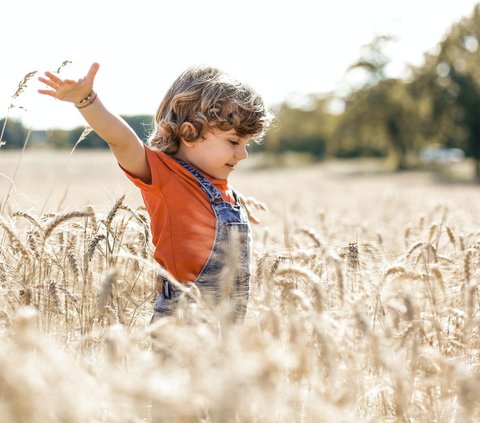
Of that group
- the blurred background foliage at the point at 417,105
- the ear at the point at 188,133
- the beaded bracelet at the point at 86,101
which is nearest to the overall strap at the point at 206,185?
the ear at the point at 188,133

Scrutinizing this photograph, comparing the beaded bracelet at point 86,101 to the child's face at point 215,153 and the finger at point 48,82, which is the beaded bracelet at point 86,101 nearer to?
the finger at point 48,82

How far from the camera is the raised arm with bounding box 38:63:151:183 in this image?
7.82 feet

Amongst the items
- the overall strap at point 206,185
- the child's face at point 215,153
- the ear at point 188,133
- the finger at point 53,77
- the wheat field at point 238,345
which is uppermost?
the finger at point 53,77

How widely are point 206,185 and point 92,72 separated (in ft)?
2.20

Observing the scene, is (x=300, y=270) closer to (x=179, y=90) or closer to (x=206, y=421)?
(x=206, y=421)

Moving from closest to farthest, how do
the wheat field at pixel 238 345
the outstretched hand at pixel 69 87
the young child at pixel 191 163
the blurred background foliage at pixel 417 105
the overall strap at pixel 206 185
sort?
the wheat field at pixel 238 345
the outstretched hand at pixel 69 87
the young child at pixel 191 163
the overall strap at pixel 206 185
the blurred background foliage at pixel 417 105

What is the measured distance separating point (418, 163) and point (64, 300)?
4089 centimetres

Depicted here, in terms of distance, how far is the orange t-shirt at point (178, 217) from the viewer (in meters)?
2.60

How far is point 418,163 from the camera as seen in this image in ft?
136

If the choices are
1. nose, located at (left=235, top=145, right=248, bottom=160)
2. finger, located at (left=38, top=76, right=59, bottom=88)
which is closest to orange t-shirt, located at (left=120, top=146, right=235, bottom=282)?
nose, located at (left=235, top=145, right=248, bottom=160)

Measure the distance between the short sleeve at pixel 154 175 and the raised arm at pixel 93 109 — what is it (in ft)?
0.35

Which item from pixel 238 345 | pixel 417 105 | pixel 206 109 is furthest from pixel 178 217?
pixel 417 105

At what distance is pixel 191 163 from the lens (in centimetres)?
288

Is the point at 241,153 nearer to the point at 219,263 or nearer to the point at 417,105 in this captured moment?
the point at 219,263
